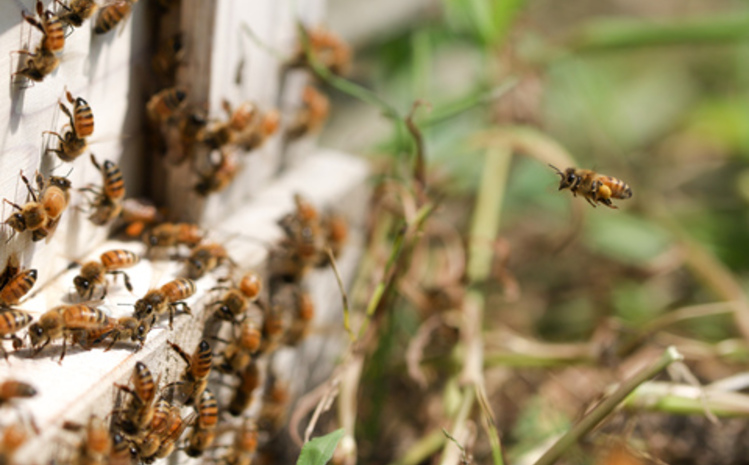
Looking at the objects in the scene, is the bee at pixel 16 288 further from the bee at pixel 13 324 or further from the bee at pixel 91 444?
the bee at pixel 91 444

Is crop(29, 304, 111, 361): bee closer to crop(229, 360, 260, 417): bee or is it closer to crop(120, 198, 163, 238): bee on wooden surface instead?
crop(120, 198, 163, 238): bee on wooden surface

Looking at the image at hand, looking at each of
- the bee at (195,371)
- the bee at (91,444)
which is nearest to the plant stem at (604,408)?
the bee at (195,371)

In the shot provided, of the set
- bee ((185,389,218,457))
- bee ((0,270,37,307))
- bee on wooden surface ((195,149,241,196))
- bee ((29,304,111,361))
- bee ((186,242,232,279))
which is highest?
bee on wooden surface ((195,149,241,196))

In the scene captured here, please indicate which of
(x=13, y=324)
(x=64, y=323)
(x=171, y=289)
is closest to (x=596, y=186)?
(x=171, y=289)

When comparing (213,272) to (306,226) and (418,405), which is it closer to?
(306,226)

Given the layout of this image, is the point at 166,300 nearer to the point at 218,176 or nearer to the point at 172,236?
the point at 172,236

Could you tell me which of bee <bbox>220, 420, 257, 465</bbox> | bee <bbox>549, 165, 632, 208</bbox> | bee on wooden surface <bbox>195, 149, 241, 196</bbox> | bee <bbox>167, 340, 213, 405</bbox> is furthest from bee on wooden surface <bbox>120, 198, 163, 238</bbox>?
bee <bbox>549, 165, 632, 208</bbox>

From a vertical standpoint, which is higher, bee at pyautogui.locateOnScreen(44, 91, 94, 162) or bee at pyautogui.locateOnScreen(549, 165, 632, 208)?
bee at pyautogui.locateOnScreen(44, 91, 94, 162)
